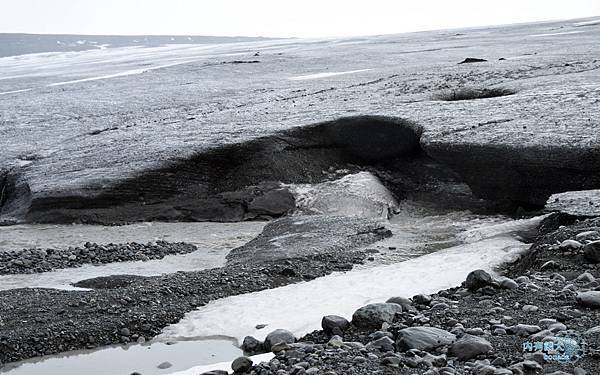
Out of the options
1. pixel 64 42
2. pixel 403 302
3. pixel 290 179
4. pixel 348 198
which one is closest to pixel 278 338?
pixel 403 302

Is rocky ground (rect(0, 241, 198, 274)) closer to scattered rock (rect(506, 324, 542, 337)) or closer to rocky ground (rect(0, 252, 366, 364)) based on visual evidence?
rocky ground (rect(0, 252, 366, 364))

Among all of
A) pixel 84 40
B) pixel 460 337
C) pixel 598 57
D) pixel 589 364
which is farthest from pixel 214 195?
pixel 84 40

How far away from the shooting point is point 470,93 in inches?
412

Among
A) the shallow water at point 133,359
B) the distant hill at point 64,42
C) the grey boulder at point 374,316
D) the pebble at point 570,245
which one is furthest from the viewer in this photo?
the distant hill at point 64,42

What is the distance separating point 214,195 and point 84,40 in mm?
63734

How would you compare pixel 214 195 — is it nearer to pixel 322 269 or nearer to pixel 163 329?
pixel 322 269

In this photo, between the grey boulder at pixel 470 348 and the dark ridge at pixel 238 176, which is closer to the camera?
the grey boulder at pixel 470 348

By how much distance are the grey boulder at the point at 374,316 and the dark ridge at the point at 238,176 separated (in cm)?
409

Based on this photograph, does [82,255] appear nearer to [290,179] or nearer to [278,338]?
[290,179]

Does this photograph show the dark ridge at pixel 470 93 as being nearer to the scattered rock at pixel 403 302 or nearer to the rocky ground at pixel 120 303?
the rocky ground at pixel 120 303

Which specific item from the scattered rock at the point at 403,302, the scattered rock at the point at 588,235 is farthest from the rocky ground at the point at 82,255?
the scattered rock at the point at 588,235

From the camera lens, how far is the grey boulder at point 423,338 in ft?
11.6

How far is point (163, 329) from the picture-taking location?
474cm

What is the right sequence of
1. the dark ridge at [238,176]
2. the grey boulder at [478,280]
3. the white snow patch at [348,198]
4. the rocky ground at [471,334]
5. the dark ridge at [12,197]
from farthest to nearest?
the dark ridge at [12,197] < the dark ridge at [238,176] < the white snow patch at [348,198] < the grey boulder at [478,280] < the rocky ground at [471,334]
